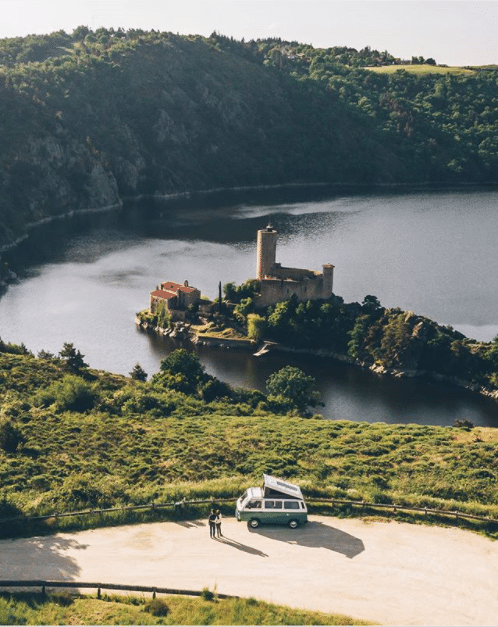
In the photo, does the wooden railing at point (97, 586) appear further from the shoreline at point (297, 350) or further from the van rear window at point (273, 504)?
Answer: the shoreline at point (297, 350)

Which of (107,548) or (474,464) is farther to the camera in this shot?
(474,464)

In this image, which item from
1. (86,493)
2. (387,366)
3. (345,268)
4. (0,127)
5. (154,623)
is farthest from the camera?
(0,127)

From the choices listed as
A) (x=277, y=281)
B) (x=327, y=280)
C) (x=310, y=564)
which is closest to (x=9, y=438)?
(x=310, y=564)

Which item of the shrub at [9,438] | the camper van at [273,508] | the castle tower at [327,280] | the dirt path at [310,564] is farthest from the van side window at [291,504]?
the castle tower at [327,280]

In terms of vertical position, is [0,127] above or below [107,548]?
above

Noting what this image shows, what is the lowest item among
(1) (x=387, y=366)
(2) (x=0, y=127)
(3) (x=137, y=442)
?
(1) (x=387, y=366)

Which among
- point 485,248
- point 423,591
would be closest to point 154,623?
point 423,591

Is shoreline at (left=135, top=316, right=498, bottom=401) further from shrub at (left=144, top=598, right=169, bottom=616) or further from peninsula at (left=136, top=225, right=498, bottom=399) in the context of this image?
shrub at (left=144, top=598, right=169, bottom=616)

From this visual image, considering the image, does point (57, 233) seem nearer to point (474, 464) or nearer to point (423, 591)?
point (474, 464)
